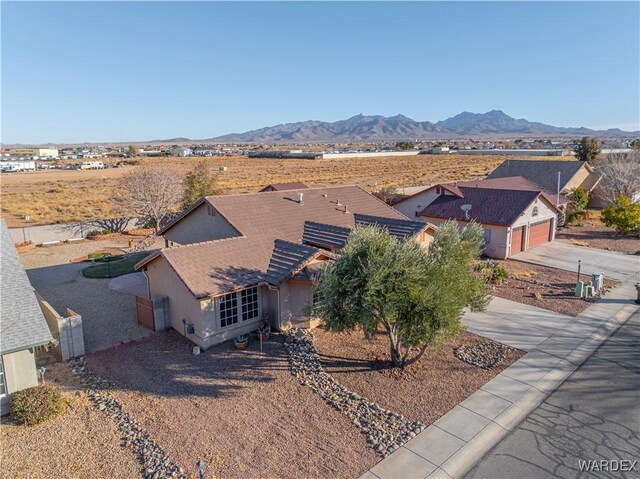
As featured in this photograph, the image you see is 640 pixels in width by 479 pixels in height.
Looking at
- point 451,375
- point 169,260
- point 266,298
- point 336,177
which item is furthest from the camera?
point 336,177

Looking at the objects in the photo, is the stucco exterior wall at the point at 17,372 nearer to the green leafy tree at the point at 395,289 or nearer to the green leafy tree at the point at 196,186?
the green leafy tree at the point at 395,289

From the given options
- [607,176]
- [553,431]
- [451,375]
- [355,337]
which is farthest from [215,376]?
[607,176]

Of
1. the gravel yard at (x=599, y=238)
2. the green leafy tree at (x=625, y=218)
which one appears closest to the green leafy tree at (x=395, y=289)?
the gravel yard at (x=599, y=238)

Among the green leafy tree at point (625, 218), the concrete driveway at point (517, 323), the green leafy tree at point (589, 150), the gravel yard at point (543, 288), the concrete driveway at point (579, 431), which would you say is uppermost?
the green leafy tree at point (589, 150)

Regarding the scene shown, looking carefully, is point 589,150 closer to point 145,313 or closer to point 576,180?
point 576,180

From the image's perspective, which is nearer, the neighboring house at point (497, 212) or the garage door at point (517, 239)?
the neighboring house at point (497, 212)

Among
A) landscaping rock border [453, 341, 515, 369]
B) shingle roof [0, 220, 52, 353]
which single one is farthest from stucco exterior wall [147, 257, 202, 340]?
landscaping rock border [453, 341, 515, 369]

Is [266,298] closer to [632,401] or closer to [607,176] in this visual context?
[632,401]

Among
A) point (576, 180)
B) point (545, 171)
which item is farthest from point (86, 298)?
point (576, 180)
